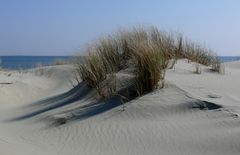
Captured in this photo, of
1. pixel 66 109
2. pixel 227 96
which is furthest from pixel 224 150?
pixel 66 109

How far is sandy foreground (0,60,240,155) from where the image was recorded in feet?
21.7

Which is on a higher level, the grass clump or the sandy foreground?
the grass clump

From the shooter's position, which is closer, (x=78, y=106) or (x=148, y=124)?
(x=148, y=124)

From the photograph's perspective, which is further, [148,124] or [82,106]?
[82,106]

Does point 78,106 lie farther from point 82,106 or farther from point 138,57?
point 138,57

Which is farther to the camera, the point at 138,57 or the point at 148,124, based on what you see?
the point at 138,57

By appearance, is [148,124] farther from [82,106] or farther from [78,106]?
[78,106]

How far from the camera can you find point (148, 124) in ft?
24.5

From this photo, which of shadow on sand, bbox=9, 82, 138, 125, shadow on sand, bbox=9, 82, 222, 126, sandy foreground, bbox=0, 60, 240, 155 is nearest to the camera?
sandy foreground, bbox=0, 60, 240, 155

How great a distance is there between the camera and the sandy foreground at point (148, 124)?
21.7 ft

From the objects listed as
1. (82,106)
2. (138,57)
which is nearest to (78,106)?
(82,106)

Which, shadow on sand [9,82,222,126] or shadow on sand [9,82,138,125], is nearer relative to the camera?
shadow on sand [9,82,222,126]

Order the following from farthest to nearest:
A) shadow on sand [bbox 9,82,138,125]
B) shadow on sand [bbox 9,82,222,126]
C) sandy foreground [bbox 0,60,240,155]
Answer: shadow on sand [bbox 9,82,138,125]
shadow on sand [bbox 9,82,222,126]
sandy foreground [bbox 0,60,240,155]

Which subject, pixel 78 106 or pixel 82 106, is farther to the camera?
pixel 78 106
